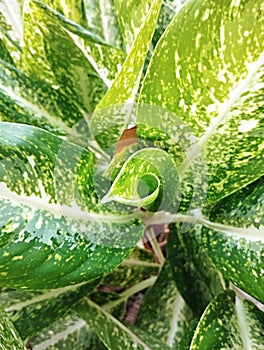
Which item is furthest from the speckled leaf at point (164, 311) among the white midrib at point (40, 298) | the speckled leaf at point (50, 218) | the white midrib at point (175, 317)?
the speckled leaf at point (50, 218)

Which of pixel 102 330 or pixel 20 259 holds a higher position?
pixel 20 259

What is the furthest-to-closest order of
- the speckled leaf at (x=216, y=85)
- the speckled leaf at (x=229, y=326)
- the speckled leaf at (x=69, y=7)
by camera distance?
the speckled leaf at (x=69, y=7), the speckled leaf at (x=229, y=326), the speckled leaf at (x=216, y=85)

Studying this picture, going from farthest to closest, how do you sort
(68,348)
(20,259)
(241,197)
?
1. (68,348)
2. (241,197)
3. (20,259)

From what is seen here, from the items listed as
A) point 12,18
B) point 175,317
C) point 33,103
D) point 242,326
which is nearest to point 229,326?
point 242,326

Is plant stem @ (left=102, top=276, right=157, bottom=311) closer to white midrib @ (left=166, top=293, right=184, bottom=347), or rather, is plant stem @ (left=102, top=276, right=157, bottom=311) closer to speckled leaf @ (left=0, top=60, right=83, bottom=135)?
white midrib @ (left=166, top=293, right=184, bottom=347)

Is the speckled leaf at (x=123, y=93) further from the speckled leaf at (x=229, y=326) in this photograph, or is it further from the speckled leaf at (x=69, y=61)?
the speckled leaf at (x=229, y=326)

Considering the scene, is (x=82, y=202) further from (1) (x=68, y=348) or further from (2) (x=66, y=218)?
(1) (x=68, y=348)

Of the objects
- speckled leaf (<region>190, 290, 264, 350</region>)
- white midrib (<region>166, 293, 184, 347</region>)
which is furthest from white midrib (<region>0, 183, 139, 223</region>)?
white midrib (<region>166, 293, 184, 347</region>)

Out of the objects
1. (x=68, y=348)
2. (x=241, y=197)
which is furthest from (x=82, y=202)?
(x=68, y=348)
